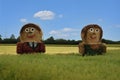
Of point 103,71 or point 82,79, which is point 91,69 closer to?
point 103,71

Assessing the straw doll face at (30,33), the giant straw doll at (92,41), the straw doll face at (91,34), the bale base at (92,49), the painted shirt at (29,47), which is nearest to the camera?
the painted shirt at (29,47)

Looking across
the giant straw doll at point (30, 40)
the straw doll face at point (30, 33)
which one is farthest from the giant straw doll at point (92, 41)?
the straw doll face at point (30, 33)

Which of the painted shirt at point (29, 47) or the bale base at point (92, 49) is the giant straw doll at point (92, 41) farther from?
the painted shirt at point (29, 47)

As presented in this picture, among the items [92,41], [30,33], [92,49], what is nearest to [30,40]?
[30,33]

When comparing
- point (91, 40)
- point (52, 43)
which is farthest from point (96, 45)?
point (52, 43)

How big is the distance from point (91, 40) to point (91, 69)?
1630 cm

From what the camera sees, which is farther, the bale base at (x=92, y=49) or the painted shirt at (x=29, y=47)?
the bale base at (x=92, y=49)

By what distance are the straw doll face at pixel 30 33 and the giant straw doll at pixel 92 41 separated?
358 centimetres

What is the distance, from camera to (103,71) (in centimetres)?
1678

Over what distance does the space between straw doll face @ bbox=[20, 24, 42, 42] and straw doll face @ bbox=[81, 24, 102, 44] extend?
3.72 meters

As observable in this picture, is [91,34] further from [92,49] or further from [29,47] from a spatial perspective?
[29,47]

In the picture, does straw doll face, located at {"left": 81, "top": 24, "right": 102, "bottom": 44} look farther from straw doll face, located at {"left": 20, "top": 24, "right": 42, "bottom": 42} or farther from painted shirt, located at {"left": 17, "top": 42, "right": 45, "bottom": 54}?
painted shirt, located at {"left": 17, "top": 42, "right": 45, "bottom": 54}

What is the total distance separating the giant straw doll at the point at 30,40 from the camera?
31406mm

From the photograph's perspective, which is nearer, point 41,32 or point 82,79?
point 82,79
